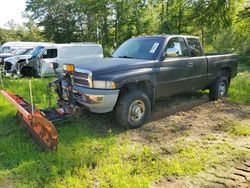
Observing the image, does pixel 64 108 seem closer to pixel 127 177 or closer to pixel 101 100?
pixel 101 100

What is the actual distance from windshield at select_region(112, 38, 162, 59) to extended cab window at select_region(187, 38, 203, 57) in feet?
3.69

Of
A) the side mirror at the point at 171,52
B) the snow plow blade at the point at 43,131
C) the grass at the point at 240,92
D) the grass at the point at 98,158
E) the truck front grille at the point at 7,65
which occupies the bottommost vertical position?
the grass at the point at 98,158

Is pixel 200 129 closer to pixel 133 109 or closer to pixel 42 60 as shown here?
pixel 133 109

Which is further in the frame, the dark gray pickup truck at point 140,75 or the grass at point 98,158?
the dark gray pickup truck at point 140,75

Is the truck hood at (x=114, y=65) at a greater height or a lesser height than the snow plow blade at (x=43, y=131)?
greater

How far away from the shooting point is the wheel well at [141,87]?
19.4ft

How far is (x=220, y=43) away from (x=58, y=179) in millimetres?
30655

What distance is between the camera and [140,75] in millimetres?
5867

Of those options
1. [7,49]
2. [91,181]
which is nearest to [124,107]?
[91,181]

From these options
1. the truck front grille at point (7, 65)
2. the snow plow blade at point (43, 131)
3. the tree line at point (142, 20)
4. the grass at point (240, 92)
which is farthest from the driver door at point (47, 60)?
the tree line at point (142, 20)

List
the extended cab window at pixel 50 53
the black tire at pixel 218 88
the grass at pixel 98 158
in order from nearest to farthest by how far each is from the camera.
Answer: the grass at pixel 98 158, the black tire at pixel 218 88, the extended cab window at pixel 50 53

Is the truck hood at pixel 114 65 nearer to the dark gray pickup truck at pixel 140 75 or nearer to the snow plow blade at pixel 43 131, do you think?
the dark gray pickup truck at pixel 140 75

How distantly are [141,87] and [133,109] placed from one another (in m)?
0.57

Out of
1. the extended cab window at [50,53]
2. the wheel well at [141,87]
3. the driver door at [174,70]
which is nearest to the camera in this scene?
the wheel well at [141,87]
